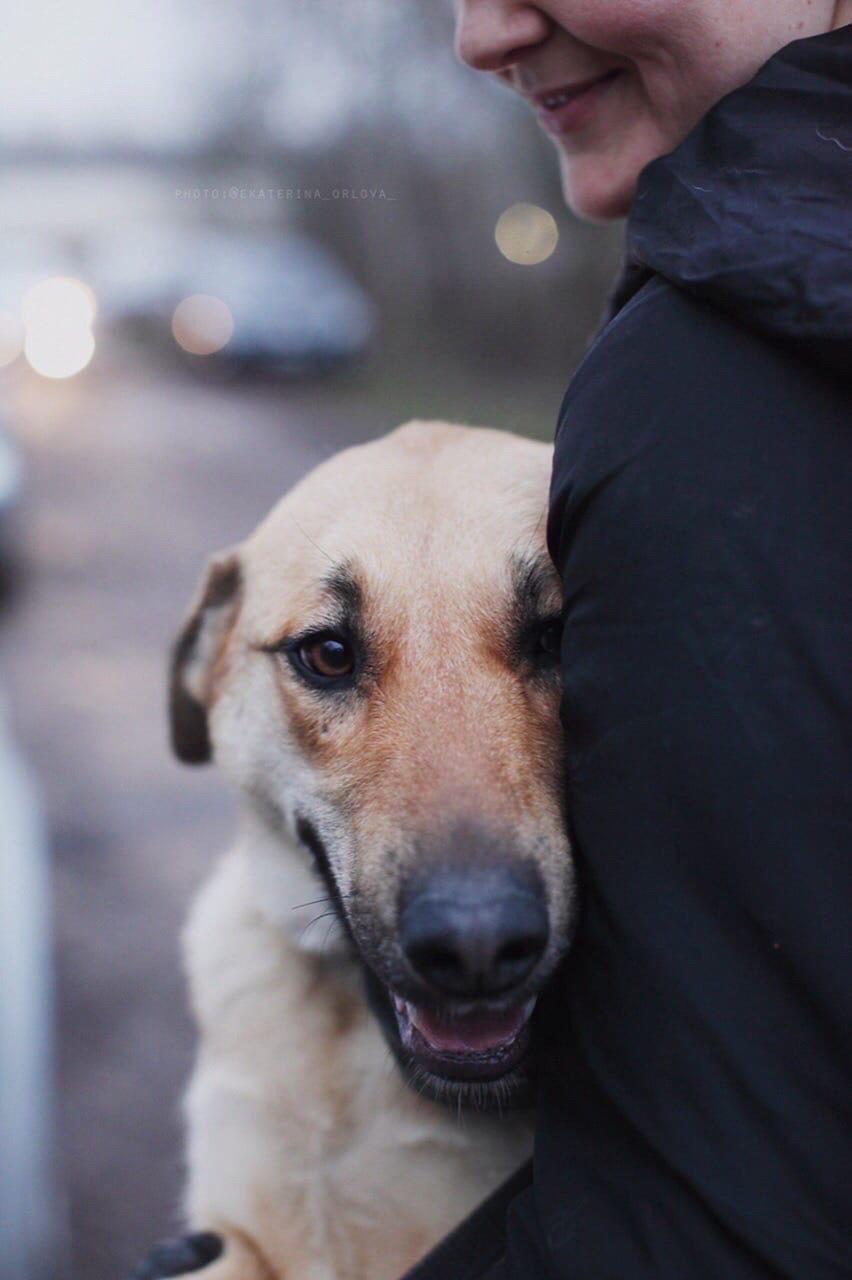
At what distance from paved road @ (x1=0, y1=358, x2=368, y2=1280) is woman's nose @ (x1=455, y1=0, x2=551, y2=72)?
1.09 m

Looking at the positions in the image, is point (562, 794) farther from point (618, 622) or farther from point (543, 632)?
point (618, 622)

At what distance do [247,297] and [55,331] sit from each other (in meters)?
5.07

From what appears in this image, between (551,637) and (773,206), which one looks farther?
(551,637)

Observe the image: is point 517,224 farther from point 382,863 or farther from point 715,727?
point 715,727

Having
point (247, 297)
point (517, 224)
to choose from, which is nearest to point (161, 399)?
point (247, 297)

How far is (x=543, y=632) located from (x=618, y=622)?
688mm

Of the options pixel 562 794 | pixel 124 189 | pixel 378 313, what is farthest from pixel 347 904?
pixel 124 189

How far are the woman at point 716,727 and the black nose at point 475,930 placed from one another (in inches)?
4.9

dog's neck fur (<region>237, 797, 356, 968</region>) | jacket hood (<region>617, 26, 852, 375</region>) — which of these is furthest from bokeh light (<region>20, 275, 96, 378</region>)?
jacket hood (<region>617, 26, 852, 375</region>)

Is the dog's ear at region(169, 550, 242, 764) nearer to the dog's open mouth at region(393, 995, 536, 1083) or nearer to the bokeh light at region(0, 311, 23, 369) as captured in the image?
the dog's open mouth at region(393, 995, 536, 1083)

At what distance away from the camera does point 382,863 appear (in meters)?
1.90

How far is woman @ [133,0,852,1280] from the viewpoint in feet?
4.28

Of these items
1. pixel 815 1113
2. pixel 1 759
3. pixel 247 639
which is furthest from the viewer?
pixel 1 759

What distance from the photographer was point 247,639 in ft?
8.52
